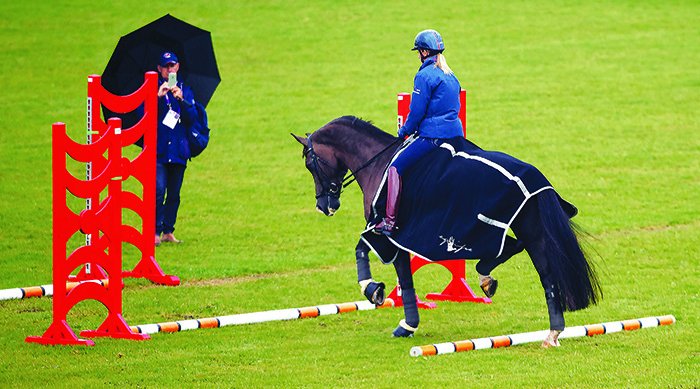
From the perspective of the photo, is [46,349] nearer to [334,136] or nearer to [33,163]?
[334,136]

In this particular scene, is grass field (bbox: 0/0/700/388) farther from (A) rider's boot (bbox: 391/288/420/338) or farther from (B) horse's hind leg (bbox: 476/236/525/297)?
(B) horse's hind leg (bbox: 476/236/525/297)

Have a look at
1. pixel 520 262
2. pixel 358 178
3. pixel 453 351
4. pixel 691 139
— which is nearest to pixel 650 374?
pixel 453 351

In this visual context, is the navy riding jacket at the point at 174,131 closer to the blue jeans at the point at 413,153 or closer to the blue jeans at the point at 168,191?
the blue jeans at the point at 168,191

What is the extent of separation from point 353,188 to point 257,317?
9.68m

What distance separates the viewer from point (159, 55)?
18.4 m

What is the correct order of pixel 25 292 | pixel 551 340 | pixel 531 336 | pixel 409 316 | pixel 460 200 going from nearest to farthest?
pixel 460 200, pixel 551 340, pixel 531 336, pixel 409 316, pixel 25 292

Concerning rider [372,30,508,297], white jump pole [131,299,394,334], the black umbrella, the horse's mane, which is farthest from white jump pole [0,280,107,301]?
rider [372,30,508,297]

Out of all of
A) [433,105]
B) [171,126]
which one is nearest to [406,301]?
[433,105]

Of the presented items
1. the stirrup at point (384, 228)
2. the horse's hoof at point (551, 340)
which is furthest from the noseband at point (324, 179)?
the horse's hoof at point (551, 340)

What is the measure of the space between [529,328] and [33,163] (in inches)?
520

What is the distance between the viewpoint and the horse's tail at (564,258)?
13.2m

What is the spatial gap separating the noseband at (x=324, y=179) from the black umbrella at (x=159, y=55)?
4324 millimetres

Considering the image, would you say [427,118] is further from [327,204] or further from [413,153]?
[327,204]

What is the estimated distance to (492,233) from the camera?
43.5 ft
